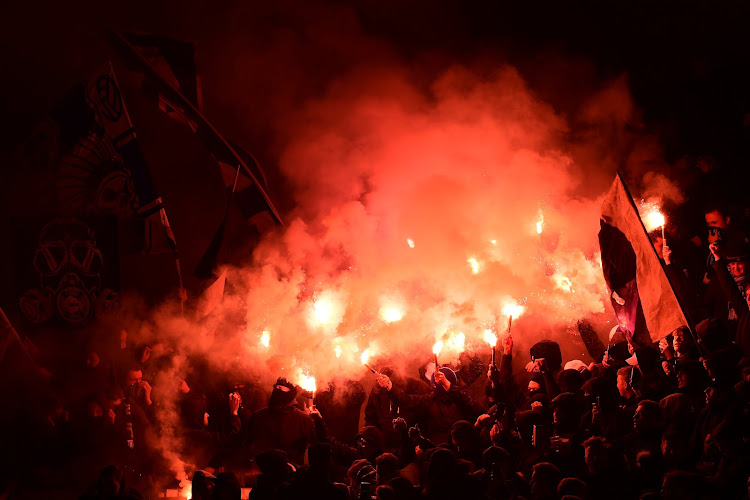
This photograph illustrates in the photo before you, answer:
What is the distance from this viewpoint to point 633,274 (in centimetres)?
524

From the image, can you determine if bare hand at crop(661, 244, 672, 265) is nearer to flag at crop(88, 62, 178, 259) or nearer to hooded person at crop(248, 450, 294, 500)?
hooded person at crop(248, 450, 294, 500)

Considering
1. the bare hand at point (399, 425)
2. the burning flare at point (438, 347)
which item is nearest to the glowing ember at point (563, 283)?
the burning flare at point (438, 347)

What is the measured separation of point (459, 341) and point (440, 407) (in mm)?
1564

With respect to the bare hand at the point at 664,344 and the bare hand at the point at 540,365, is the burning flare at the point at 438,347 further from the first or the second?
the bare hand at the point at 664,344

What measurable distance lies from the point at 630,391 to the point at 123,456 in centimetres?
487

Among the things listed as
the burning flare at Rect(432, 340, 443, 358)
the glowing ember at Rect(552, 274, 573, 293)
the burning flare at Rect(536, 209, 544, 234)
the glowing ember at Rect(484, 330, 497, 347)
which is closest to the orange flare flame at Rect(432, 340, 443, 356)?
the burning flare at Rect(432, 340, 443, 358)

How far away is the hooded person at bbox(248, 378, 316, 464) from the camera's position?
6.49m

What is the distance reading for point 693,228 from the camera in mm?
6949

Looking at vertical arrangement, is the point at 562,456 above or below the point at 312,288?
below

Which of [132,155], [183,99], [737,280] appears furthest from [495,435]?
[183,99]

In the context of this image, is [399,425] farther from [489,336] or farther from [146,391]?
[146,391]

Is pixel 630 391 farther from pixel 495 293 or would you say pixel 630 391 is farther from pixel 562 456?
pixel 495 293

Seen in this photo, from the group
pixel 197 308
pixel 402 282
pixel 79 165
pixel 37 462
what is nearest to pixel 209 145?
pixel 79 165

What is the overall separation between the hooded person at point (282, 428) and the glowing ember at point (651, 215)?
437 cm
